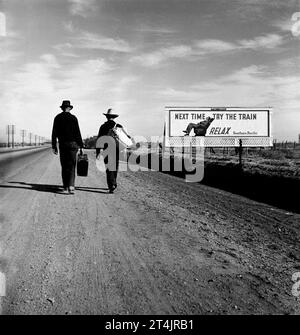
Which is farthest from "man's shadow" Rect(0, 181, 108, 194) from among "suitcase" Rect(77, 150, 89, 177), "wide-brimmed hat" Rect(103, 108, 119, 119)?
"wide-brimmed hat" Rect(103, 108, 119, 119)

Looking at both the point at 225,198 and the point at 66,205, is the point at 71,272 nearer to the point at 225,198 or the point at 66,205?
the point at 66,205

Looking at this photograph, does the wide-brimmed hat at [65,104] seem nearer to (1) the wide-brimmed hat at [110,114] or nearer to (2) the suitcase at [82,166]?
(1) the wide-brimmed hat at [110,114]

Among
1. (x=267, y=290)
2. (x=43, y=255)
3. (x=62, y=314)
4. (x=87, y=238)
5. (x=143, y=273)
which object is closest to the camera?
(x=62, y=314)

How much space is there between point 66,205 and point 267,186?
Answer: 7.74m

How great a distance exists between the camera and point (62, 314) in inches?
110

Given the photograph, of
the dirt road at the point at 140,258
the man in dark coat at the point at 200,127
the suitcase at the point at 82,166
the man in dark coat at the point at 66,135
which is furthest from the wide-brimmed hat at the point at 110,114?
the man in dark coat at the point at 200,127

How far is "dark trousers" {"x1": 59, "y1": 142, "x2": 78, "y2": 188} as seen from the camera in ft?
25.5

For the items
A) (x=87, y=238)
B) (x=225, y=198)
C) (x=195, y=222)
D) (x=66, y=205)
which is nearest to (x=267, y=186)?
(x=225, y=198)

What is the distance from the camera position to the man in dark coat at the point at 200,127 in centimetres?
3453

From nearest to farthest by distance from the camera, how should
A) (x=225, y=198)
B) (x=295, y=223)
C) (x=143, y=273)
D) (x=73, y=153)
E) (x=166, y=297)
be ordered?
(x=166, y=297) < (x=143, y=273) < (x=295, y=223) < (x=73, y=153) < (x=225, y=198)

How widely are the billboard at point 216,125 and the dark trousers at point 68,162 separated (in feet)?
86.7

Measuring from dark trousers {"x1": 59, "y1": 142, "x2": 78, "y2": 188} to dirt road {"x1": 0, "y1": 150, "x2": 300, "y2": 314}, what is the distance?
59cm

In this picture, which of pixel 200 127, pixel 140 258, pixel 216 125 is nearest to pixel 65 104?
pixel 140 258
